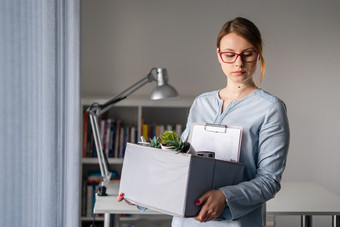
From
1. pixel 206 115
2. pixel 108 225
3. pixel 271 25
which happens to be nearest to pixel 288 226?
pixel 271 25

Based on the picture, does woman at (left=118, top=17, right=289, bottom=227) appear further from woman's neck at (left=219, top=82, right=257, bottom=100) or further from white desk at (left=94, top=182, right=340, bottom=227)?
white desk at (left=94, top=182, right=340, bottom=227)

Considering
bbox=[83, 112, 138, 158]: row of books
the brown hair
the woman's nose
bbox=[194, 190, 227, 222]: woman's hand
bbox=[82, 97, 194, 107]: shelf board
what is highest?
the brown hair

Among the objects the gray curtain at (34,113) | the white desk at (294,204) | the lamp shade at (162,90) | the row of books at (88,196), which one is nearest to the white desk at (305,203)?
the white desk at (294,204)

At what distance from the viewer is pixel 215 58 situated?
3.50 meters

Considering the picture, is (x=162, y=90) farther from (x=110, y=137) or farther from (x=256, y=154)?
(x=256, y=154)

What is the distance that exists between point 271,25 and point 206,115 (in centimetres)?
245

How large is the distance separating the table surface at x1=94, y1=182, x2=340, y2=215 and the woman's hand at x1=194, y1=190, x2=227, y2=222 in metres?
0.98

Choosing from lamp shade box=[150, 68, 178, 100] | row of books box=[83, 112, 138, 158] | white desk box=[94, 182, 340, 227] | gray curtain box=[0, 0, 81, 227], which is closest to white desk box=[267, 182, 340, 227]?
white desk box=[94, 182, 340, 227]

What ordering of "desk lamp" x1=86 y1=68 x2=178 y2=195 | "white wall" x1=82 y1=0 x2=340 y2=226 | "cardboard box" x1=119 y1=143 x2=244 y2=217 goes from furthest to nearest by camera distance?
1. "white wall" x1=82 y1=0 x2=340 y2=226
2. "desk lamp" x1=86 y1=68 x2=178 y2=195
3. "cardboard box" x1=119 y1=143 x2=244 y2=217

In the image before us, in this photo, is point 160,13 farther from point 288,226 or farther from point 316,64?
point 288,226

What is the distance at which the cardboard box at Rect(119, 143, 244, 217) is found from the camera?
1.04 m

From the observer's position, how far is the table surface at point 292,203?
84.0 inches

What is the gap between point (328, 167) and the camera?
142 inches

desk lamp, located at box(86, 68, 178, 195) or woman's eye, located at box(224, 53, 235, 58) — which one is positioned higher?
woman's eye, located at box(224, 53, 235, 58)
